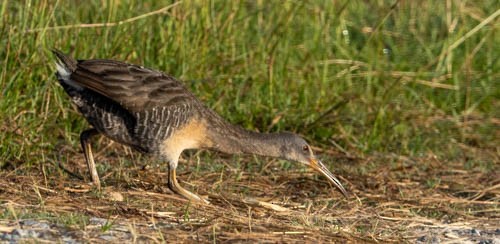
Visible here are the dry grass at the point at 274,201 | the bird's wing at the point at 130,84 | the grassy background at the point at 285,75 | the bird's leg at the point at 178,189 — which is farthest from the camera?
the grassy background at the point at 285,75

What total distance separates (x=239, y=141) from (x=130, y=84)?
Result: 94 cm

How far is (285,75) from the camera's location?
9.31m

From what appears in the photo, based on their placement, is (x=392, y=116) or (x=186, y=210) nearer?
(x=186, y=210)

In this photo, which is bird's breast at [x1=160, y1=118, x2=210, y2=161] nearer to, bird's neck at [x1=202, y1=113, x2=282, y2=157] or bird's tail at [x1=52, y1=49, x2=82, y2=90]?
bird's neck at [x1=202, y1=113, x2=282, y2=157]

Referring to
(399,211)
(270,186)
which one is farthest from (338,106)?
(399,211)

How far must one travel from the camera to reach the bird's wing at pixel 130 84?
277 inches

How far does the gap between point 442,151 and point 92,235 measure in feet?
14.8

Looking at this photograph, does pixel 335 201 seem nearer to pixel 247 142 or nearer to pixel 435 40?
pixel 247 142

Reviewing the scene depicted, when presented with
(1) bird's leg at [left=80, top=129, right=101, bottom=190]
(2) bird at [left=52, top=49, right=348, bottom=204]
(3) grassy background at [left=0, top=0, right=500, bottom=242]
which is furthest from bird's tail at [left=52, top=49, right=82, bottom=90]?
(3) grassy background at [left=0, top=0, right=500, bottom=242]

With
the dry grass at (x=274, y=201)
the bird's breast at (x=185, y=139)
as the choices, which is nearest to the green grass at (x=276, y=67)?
the dry grass at (x=274, y=201)

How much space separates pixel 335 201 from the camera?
7410 millimetres

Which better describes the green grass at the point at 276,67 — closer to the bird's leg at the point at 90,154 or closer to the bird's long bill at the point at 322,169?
the bird's leg at the point at 90,154

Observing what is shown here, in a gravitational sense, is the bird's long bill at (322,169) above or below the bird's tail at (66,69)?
below

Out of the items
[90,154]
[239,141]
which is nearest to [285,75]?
[239,141]
